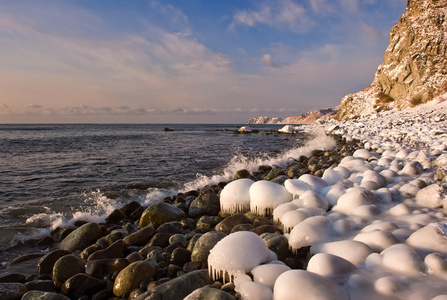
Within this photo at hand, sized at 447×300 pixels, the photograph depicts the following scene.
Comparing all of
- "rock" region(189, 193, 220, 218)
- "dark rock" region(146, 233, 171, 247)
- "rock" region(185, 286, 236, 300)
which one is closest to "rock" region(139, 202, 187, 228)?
"rock" region(189, 193, 220, 218)

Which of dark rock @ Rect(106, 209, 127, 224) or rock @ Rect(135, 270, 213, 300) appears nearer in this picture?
rock @ Rect(135, 270, 213, 300)

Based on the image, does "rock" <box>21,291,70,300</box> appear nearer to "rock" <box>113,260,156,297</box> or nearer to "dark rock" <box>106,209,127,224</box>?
"rock" <box>113,260,156,297</box>

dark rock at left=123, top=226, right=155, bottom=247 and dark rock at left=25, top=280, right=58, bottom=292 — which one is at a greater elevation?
dark rock at left=123, top=226, right=155, bottom=247

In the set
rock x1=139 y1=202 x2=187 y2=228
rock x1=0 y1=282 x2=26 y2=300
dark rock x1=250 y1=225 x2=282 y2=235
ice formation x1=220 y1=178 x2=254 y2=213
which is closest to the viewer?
rock x1=0 y1=282 x2=26 y2=300

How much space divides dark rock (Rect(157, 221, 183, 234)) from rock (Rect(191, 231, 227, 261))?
130 centimetres

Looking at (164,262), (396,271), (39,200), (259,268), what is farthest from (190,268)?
(39,200)

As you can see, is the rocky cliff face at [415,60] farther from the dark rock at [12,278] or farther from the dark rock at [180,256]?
the dark rock at [12,278]

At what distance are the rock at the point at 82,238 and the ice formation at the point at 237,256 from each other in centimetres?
297

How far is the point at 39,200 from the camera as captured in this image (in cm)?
746

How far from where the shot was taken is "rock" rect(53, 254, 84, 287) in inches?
126

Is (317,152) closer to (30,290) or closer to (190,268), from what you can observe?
(190,268)

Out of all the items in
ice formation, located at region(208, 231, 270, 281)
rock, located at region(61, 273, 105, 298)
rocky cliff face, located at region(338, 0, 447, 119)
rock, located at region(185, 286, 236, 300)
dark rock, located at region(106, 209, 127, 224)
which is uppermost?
rocky cliff face, located at region(338, 0, 447, 119)

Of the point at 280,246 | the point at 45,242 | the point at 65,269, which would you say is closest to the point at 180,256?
the point at 280,246

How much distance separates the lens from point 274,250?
3.06 m
